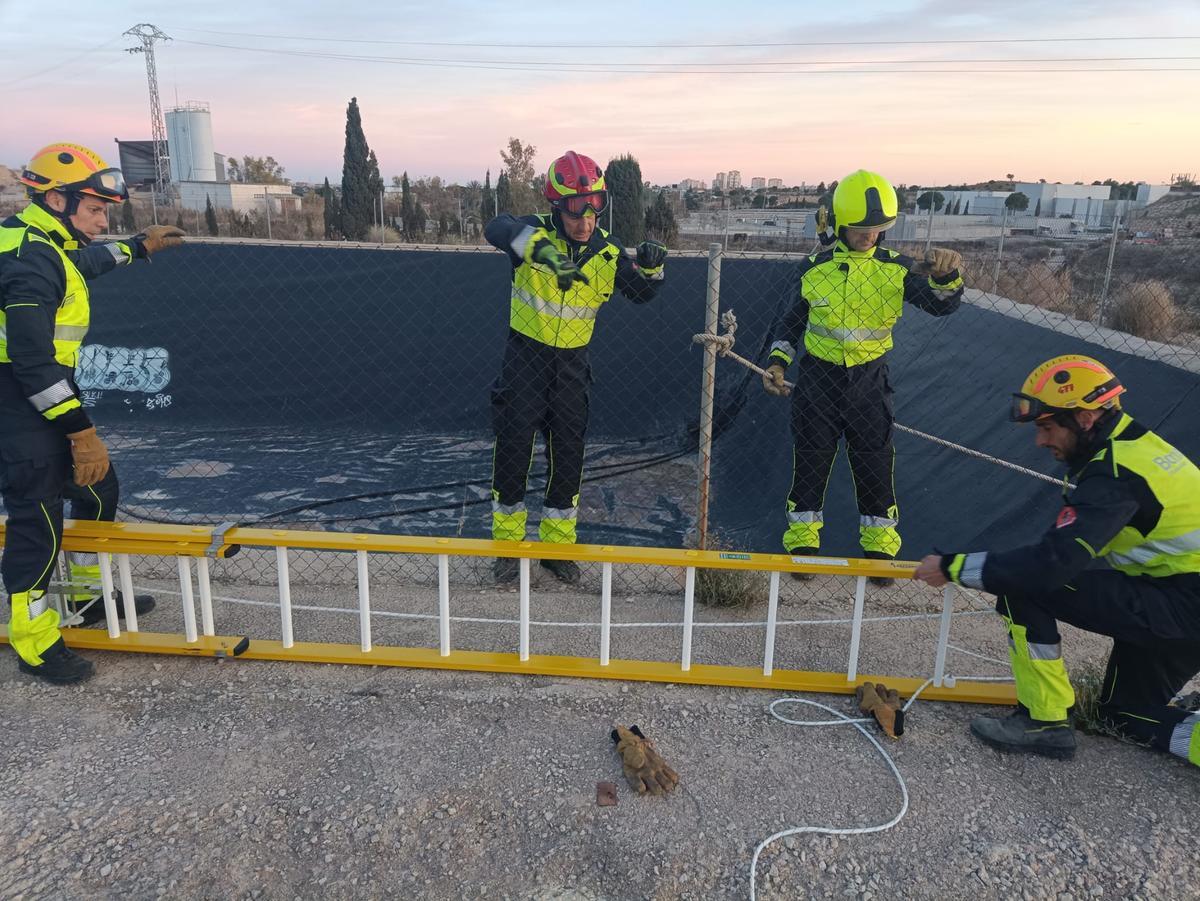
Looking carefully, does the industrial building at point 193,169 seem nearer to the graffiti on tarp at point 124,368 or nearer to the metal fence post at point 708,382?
the graffiti on tarp at point 124,368

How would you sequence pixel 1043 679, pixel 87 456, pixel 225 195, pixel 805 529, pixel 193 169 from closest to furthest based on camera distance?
1. pixel 1043 679
2. pixel 87 456
3. pixel 805 529
4. pixel 225 195
5. pixel 193 169

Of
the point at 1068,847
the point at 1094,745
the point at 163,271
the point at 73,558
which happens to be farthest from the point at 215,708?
the point at 163,271

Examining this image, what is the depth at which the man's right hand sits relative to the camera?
12.0 feet

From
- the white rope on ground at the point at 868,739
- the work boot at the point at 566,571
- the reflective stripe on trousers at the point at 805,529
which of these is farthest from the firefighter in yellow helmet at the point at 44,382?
the reflective stripe on trousers at the point at 805,529

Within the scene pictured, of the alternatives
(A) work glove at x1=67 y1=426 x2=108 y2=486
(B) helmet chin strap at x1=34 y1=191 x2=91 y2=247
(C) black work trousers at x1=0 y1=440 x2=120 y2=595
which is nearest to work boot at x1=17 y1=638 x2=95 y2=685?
(C) black work trousers at x1=0 y1=440 x2=120 y2=595

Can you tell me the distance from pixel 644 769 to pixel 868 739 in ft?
2.94

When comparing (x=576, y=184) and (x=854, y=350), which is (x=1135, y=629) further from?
(x=576, y=184)

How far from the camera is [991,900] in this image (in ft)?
8.06

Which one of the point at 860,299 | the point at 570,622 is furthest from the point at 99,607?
the point at 860,299

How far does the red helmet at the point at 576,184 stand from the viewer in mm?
3926

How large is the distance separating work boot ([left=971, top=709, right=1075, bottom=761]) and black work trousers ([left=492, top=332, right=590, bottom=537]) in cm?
216

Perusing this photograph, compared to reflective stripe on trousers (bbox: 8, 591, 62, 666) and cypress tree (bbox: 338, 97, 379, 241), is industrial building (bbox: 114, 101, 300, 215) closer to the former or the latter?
cypress tree (bbox: 338, 97, 379, 241)

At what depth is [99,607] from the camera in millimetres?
4102

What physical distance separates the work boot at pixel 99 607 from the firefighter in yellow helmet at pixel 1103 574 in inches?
139
